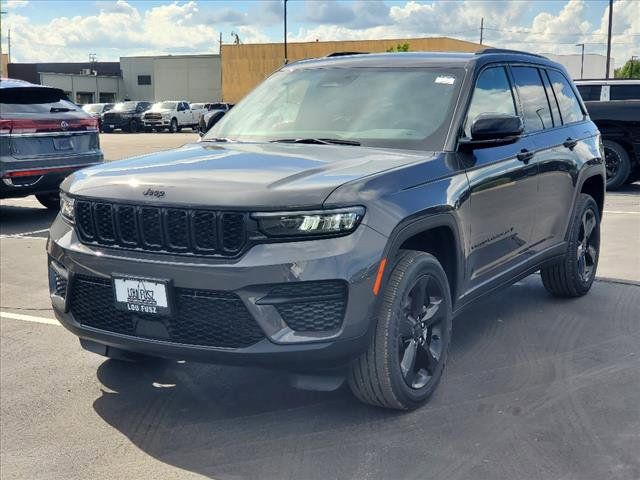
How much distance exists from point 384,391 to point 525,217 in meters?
1.83

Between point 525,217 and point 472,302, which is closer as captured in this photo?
point 472,302

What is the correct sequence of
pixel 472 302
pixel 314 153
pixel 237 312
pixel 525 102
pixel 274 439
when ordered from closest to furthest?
pixel 237 312, pixel 274 439, pixel 314 153, pixel 472 302, pixel 525 102

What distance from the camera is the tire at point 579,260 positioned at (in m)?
5.83

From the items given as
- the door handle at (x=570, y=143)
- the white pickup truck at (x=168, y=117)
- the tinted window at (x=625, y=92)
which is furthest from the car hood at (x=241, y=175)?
the white pickup truck at (x=168, y=117)

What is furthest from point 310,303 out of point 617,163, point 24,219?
point 617,163

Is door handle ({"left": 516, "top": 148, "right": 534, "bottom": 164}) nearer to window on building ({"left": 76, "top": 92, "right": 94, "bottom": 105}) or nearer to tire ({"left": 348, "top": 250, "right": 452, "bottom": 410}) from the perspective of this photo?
tire ({"left": 348, "top": 250, "right": 452, "bottom": 410})

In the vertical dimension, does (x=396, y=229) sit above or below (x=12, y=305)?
above

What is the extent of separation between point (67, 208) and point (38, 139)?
6.23m

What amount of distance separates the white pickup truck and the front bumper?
40.6 metres

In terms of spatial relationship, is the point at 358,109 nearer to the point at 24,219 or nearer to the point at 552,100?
the point at 552,100

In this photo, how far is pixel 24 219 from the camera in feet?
34.4

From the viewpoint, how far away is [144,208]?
3463 mm

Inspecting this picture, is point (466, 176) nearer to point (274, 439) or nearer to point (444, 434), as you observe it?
point (444, 434)

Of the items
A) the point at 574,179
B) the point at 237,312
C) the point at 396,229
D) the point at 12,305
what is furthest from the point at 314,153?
the point at 12,305
